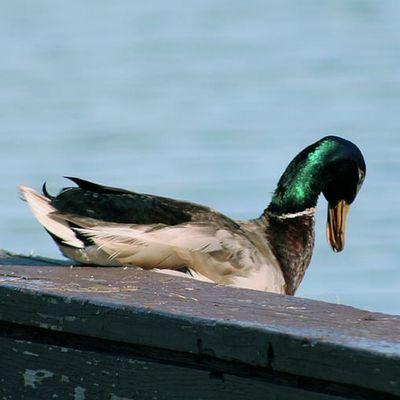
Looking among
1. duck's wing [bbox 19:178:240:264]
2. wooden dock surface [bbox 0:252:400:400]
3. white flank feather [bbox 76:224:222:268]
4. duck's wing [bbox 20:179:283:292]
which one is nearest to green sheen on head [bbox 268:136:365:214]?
duck's wing [bbox 20:179:283:292]

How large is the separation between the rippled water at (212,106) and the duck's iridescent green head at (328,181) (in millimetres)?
3767

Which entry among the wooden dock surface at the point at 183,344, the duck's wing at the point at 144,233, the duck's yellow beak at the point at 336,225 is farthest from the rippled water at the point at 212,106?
the wooden dock surface at the point at 183,344

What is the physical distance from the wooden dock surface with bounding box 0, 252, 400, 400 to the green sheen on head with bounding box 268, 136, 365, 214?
3.01m

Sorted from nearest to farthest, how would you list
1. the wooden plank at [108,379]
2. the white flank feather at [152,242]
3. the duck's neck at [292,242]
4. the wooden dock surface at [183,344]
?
the wooden dock surface at [183,344] < the wooden plank at [108,379] < the white flank feather at [152,242] < the duck's neck at [292,242]

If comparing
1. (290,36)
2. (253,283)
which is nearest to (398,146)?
(290,36)

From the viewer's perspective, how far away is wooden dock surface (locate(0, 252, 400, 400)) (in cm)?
273

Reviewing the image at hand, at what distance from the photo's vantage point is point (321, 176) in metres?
6.50

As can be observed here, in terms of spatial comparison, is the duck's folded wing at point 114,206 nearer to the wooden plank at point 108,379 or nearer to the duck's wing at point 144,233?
the duck's wing at point 144,233

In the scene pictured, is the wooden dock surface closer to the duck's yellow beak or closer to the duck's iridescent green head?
the duck's iridescent green head

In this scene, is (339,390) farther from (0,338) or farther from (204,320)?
(0,338)

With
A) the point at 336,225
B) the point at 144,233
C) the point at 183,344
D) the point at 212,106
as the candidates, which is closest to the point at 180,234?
the point at 144,233

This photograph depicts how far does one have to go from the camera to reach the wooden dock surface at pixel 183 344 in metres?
2.73

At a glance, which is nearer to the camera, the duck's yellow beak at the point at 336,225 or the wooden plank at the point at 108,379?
the wooden plank at the point at 108,379

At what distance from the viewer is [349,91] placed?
17047mm
